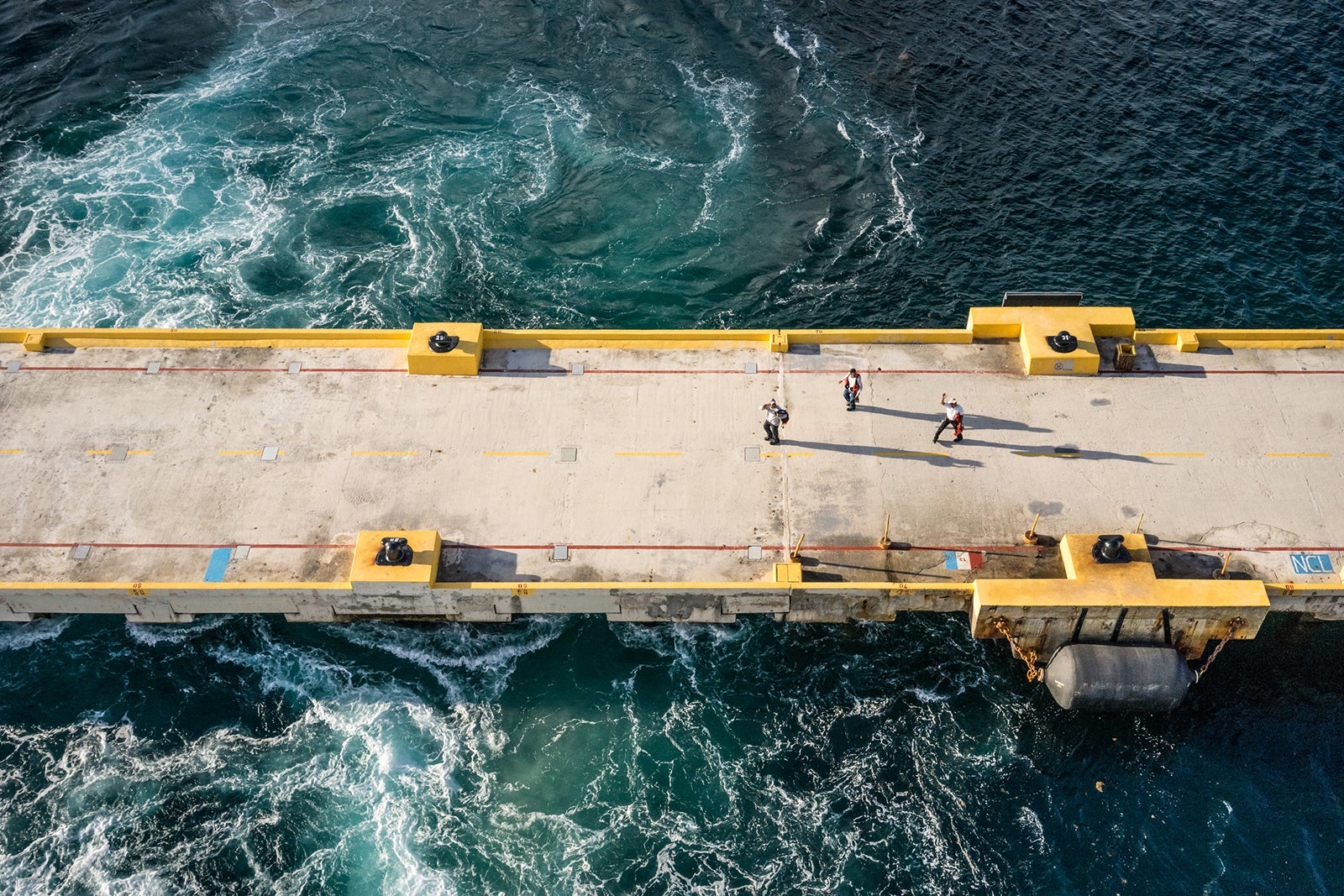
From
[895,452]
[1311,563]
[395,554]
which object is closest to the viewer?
[395,554]

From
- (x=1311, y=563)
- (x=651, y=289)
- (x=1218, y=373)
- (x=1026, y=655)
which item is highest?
(x=651, y=289)

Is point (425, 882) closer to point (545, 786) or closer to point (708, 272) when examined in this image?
point (545, 786)

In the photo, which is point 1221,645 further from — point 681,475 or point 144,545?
point 144,545

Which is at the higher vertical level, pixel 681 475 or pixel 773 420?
pixel 773 420

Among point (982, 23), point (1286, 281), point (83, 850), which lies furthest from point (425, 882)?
point (982, 23)

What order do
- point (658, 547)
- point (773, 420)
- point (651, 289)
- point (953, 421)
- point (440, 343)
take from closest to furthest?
point (658, 547)
point (953, 421)
point (773, 420)
point (440, 343)
point (651, 289)

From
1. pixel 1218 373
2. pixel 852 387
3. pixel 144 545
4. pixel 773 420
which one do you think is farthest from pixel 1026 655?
pixel 144 545

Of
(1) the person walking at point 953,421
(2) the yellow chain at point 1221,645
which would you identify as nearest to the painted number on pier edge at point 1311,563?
Result: (2) the yellow chain at point 1221,645

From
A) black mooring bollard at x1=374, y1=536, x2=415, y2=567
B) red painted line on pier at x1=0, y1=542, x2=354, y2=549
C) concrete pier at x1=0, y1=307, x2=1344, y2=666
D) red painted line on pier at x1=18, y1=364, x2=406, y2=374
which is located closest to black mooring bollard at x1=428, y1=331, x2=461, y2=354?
concrete pier at x1=0, y1=307, x2=1344, y2=666
